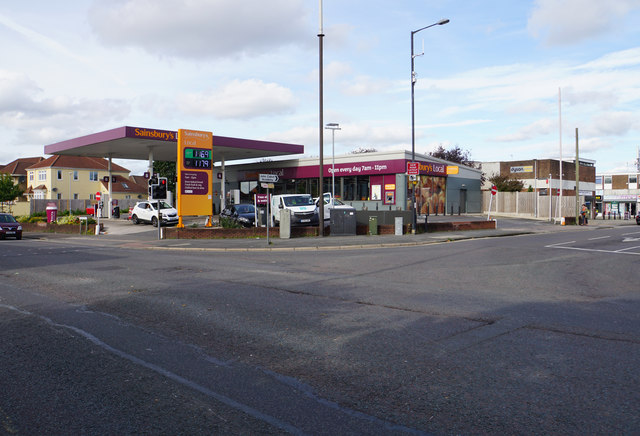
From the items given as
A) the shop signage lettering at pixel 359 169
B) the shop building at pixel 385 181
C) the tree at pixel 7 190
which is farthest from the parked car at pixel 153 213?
the tree at pixel 7 190

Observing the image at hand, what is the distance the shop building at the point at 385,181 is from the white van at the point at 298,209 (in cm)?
963

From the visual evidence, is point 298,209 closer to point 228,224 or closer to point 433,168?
point 228,224

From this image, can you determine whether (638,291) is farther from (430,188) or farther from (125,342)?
(430,188)

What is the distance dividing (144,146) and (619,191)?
85852 millimetres

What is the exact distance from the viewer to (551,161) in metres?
63.9

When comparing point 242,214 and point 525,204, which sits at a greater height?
point 525,204

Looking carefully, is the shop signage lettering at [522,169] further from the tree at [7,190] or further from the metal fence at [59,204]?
the tree at [7,190]

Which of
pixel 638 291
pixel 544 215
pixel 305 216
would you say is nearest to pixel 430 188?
pixel 544 215

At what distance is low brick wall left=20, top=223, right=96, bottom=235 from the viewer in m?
32.4

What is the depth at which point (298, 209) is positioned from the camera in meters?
27.1

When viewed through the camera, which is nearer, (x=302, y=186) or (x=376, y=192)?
(x=376, y=192)

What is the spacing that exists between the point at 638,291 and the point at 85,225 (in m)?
31.3

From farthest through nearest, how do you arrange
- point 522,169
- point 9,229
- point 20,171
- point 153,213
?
point 20,171 → point 522,169 → point 153,213 → point 9,229

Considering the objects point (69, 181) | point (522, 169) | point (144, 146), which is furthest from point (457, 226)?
point (69, 181)
